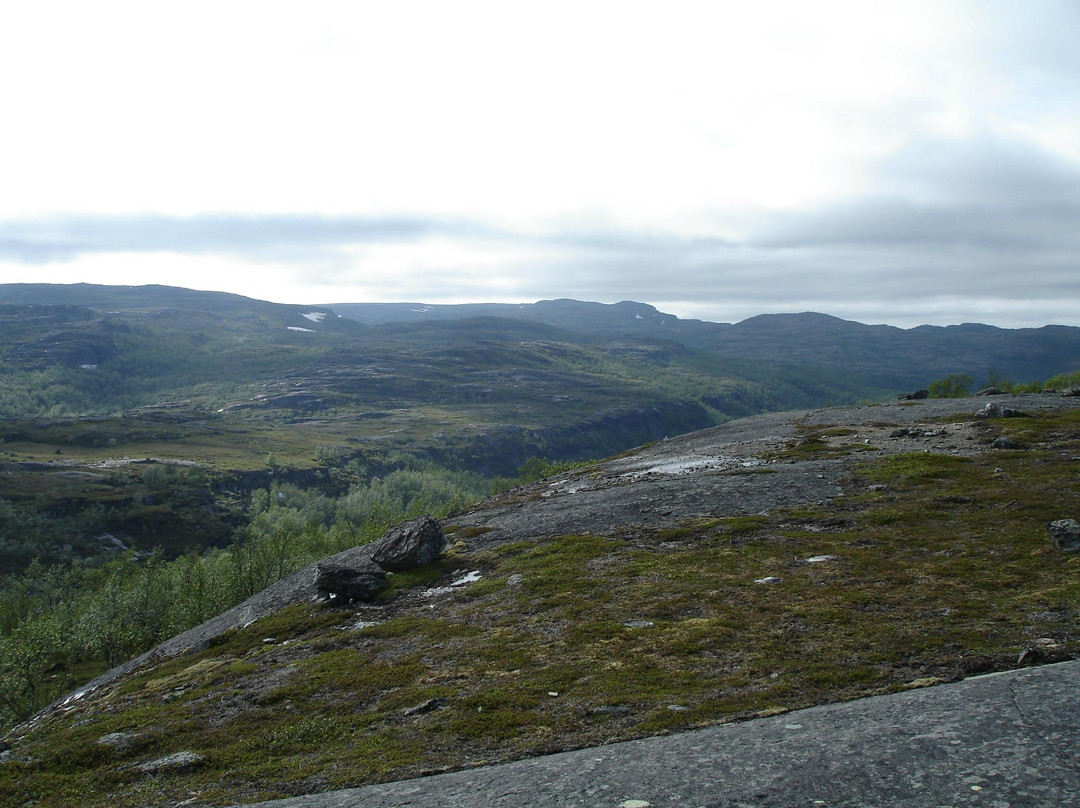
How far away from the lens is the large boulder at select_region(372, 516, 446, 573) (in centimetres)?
3378

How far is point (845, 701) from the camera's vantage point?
13.9 m

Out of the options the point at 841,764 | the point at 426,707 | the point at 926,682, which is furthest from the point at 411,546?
the point at 841,764

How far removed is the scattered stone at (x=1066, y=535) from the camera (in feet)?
72.4

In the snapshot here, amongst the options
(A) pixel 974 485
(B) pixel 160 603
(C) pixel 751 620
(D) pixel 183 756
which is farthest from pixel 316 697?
(B) pixel 160 603

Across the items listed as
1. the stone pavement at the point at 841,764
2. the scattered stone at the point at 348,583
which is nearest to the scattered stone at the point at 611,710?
the stone pavement at the point at 841,764

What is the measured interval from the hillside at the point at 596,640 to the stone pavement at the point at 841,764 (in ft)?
3.29

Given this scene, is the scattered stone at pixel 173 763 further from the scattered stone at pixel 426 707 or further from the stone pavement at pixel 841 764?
the scattered stone at pixel 426 707

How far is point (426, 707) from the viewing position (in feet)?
57.8

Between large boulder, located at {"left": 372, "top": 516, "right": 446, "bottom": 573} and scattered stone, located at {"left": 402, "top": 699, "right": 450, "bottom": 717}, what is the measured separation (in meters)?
16.3

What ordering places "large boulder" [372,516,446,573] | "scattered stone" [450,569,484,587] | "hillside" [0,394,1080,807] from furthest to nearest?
"large boulder" [372,516,446,573] → "scattered stone" [450,569,484,587] → "hillside" [0,394,1080,807]

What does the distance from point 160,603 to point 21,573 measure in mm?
107975

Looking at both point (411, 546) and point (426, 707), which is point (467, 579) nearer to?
point (411, 546)

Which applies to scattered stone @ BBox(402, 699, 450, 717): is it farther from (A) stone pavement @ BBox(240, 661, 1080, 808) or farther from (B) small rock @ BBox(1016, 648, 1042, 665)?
(B) small rock @ BBox(1016, 648, 1042, 665)

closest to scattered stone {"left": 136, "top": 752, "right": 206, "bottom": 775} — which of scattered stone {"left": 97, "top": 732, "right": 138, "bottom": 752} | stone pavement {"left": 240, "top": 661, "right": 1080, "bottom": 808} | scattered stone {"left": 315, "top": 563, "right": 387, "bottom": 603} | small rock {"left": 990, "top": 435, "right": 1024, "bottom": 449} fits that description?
scattered stone {"left": 97, "top": 732, "right": 138, "bottom": 752}
